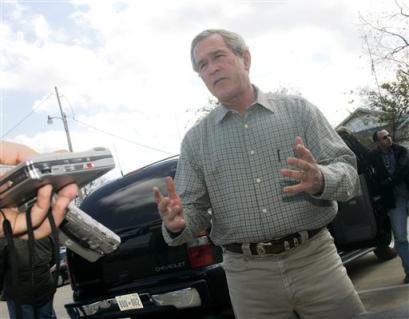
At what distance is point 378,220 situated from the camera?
5.19 meters

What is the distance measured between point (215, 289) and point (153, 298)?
52 centimetres

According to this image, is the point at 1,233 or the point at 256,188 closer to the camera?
the point at 1,233

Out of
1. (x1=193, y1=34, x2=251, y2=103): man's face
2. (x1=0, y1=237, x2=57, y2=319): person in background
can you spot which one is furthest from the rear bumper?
(x1=193, y1=34, x2=251, y2=103): man's face

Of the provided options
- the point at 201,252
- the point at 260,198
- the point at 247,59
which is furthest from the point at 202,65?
the point at 201,252

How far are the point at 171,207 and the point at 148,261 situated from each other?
190cm

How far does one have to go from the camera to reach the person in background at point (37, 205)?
4.86 feet

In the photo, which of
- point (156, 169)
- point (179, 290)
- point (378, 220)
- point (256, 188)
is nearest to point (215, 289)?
point (179, 290)

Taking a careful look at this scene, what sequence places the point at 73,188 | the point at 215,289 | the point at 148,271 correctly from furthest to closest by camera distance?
the point at 148,271 < the point at 215,289 < the point at 73,188

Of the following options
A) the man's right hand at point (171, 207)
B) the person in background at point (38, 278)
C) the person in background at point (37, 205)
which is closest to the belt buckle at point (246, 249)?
the man's right hand at point (171, 207)

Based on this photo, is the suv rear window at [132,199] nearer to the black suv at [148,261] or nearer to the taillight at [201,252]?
the black suv at [148,261]

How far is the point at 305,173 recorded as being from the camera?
2.04 metres

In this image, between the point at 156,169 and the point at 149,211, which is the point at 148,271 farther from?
the point at 156,169

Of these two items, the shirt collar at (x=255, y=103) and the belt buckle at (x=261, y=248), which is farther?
the shirt collar at (x=255, y=103)

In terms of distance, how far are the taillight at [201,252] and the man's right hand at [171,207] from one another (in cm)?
149
